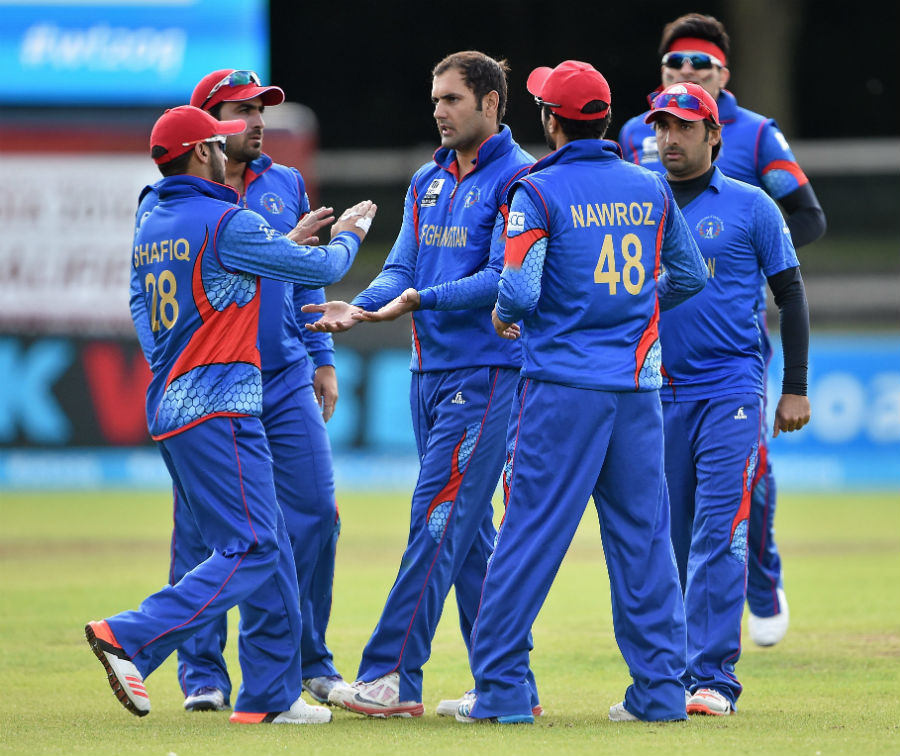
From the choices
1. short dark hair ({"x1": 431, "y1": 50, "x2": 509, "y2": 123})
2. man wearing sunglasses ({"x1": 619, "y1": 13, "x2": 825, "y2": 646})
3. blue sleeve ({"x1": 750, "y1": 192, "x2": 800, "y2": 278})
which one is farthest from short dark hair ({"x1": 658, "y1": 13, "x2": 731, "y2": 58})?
short dark hair ({"x1": 431, "y1": 50, "x2": 509, "y2": 123})

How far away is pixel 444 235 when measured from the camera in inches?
265

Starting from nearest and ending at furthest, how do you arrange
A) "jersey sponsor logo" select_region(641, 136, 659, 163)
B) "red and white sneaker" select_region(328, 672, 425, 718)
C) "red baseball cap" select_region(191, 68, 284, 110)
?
"red and white sneaker" select_region(328, 672, 425, 718)
"red baseball cap" select_region(191, 68, 284, 110)
"jersey sponsor logo" select_region(641, 136, 659, 163)

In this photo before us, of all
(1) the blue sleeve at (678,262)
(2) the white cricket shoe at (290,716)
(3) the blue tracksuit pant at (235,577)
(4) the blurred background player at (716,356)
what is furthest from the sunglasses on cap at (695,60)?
(2) the white cricket shoe at (290,716)

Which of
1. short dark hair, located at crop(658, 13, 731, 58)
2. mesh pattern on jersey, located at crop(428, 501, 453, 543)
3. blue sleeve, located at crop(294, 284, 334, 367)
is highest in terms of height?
short dark hair, located at crop(658, 13, 731, 58)

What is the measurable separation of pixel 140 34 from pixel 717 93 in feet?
42.6

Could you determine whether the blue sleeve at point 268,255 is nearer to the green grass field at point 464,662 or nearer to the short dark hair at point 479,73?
the short dark hair at point 479,73

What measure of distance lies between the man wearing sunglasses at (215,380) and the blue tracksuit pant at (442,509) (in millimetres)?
462

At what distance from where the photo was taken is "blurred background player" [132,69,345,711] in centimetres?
698

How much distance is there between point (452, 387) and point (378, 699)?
134 cm

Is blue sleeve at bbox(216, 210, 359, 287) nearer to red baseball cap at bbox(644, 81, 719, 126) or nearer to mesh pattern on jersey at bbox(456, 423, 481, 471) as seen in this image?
mesh pattern on jersey at bbox(456, 423, 481, 471)

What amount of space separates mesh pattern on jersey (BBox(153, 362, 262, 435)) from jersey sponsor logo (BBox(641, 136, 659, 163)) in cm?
268

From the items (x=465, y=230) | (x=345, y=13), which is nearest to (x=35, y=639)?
(x=465, y=230)

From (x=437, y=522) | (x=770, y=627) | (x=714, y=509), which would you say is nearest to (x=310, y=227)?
(x=437, y=522)

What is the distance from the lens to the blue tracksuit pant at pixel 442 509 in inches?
259
